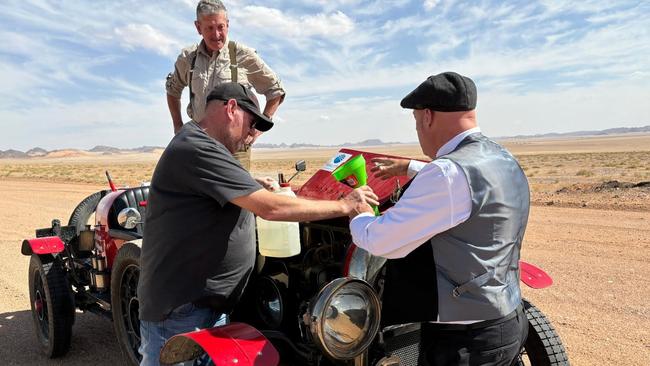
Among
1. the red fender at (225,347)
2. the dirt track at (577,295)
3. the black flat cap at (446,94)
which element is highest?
the black flat cap at (446,94)

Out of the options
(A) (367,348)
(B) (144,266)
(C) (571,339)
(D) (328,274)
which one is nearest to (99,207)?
(B) (144,266)

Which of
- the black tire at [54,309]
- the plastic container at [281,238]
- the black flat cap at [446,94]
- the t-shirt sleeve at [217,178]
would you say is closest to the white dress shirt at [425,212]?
the black flat cap at [446,94]

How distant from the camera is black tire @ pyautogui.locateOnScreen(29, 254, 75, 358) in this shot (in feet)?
15.5

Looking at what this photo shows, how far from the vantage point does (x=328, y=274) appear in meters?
3.04

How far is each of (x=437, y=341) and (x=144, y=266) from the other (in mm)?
1519

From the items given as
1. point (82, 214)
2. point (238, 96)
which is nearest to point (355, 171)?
point (238, 96)

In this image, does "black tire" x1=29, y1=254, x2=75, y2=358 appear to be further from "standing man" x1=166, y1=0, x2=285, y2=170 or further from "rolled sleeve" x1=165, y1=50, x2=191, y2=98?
"rolled sleeve" x1=165, y1=50, x2=191, y2=98

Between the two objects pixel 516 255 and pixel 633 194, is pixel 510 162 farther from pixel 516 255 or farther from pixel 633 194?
pixel 633 194

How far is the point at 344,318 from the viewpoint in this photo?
2.39 m

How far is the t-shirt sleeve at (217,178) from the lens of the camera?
96.0 inches

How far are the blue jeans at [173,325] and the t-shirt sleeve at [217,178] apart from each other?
616 mm

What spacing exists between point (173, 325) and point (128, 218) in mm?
1935

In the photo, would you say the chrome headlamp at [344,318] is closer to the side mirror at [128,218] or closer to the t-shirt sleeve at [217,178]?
the t-shirt sleeve at [217,178]

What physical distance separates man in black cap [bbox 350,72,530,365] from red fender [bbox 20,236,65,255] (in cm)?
384
